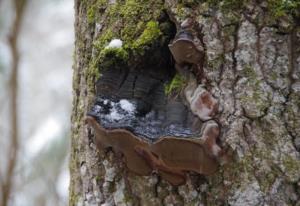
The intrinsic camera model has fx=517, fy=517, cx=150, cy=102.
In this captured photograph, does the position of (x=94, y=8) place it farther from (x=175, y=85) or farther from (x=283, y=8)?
(x=283, y=8)

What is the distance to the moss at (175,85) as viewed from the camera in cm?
75

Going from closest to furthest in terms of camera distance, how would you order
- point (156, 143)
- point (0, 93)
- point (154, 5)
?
1. point (156, 143)
2. point (154, 5)
3. point (0, 93)

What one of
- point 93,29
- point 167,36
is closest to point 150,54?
point 167,36

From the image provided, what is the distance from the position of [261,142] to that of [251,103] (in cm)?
6

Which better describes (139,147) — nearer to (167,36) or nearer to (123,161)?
(123,161)

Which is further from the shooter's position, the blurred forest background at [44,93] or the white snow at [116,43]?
the blurred forest background at [44,93]

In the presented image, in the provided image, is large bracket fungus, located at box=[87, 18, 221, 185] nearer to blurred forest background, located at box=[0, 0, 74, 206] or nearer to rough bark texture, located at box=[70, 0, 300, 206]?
rough bark texture, located at box=[70, 0, 300, 206]

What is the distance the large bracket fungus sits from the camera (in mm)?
687

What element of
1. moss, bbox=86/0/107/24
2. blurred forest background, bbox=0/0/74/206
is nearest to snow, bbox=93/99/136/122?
moss, bbox=86/0/107/24

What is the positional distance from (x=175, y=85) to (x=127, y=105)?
3.0 inches

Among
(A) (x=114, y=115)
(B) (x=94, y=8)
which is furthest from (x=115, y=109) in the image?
(B) (x=94, y=8)

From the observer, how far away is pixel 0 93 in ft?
13.8

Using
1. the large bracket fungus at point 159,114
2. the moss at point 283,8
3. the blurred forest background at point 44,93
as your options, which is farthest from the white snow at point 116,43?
the blurred forest background at point 44,93

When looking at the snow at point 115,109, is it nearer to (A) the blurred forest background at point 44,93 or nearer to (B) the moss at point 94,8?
(B) the moss at point 94,8
